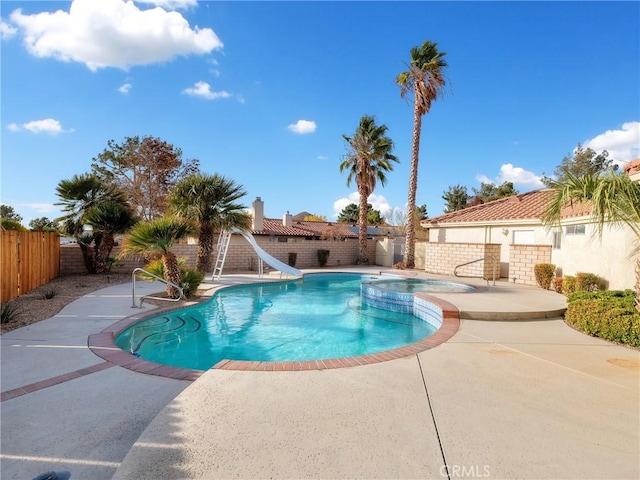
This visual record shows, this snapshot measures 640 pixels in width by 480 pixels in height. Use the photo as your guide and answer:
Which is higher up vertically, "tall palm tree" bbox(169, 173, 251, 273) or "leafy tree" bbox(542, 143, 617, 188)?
"leafy tree" bbox(542, 143, 617, 188)

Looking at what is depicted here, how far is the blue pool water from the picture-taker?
283 inches

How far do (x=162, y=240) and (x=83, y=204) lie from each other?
7148 mm

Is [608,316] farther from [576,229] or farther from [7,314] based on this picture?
[7,314]

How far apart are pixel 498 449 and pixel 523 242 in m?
17.1

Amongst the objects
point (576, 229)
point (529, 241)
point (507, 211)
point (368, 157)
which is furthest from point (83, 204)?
point (507, 211)

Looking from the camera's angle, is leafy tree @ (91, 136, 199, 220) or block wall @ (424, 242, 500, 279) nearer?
block wall @ (424, 242, 500, 279)

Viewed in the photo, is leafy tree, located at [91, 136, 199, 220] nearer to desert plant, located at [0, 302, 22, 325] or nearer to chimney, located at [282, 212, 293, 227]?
chimney, located at [282, 212, 293, 227]

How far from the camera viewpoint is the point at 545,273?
1321cm

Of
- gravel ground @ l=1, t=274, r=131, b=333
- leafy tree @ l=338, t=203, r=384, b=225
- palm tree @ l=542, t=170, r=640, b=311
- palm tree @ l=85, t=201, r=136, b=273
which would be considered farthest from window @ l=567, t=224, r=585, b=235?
leafy tree @ l=338, t=203, r=384, b=225

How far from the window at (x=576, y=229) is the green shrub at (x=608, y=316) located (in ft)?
14.7

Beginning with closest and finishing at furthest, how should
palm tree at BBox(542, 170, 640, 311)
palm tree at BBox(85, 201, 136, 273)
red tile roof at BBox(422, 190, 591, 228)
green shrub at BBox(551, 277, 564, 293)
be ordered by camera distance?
palm tree at BBox(542, 170, 640, 311) < green shrub at BBox(551, 277, 564, 293) < palm tree at BBox(85, 201, 136, 273) < red tile roof at BBox(422, 190, 591, 228)

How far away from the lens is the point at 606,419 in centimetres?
345

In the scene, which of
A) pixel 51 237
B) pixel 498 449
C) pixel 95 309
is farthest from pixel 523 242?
pixel 51 237

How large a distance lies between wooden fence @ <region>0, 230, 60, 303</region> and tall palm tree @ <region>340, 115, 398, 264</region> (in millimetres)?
17822
